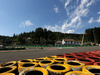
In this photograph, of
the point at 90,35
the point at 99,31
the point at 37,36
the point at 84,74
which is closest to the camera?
the point at 84,74

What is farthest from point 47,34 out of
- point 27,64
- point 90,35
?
point 27,64

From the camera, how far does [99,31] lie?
3002 inches

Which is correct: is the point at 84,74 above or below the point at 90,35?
below

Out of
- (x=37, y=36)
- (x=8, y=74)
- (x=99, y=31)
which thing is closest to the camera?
(x=8, y=74)

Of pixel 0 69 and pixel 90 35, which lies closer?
pixel 0 69

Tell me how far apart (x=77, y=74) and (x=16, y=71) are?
2246 millimetres

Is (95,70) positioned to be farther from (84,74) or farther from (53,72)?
(53,72)

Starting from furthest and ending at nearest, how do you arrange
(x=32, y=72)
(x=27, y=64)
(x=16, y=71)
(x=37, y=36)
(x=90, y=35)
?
(x=90, y=35)
(x=37, y=36)
(x=27, y=64)
(x=16, y=71)
(x=32, y=72)

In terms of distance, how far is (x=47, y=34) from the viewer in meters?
68.6

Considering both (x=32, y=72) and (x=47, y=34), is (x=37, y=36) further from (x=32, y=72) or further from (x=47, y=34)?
(x=32, y=72)

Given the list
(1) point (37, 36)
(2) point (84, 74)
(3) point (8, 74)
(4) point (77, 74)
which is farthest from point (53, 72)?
(1) point (37, 36)

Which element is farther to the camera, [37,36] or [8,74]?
[37,36]

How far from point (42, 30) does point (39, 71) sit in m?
65.1

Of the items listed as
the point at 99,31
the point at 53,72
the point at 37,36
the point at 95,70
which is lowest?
the point at 95,70
